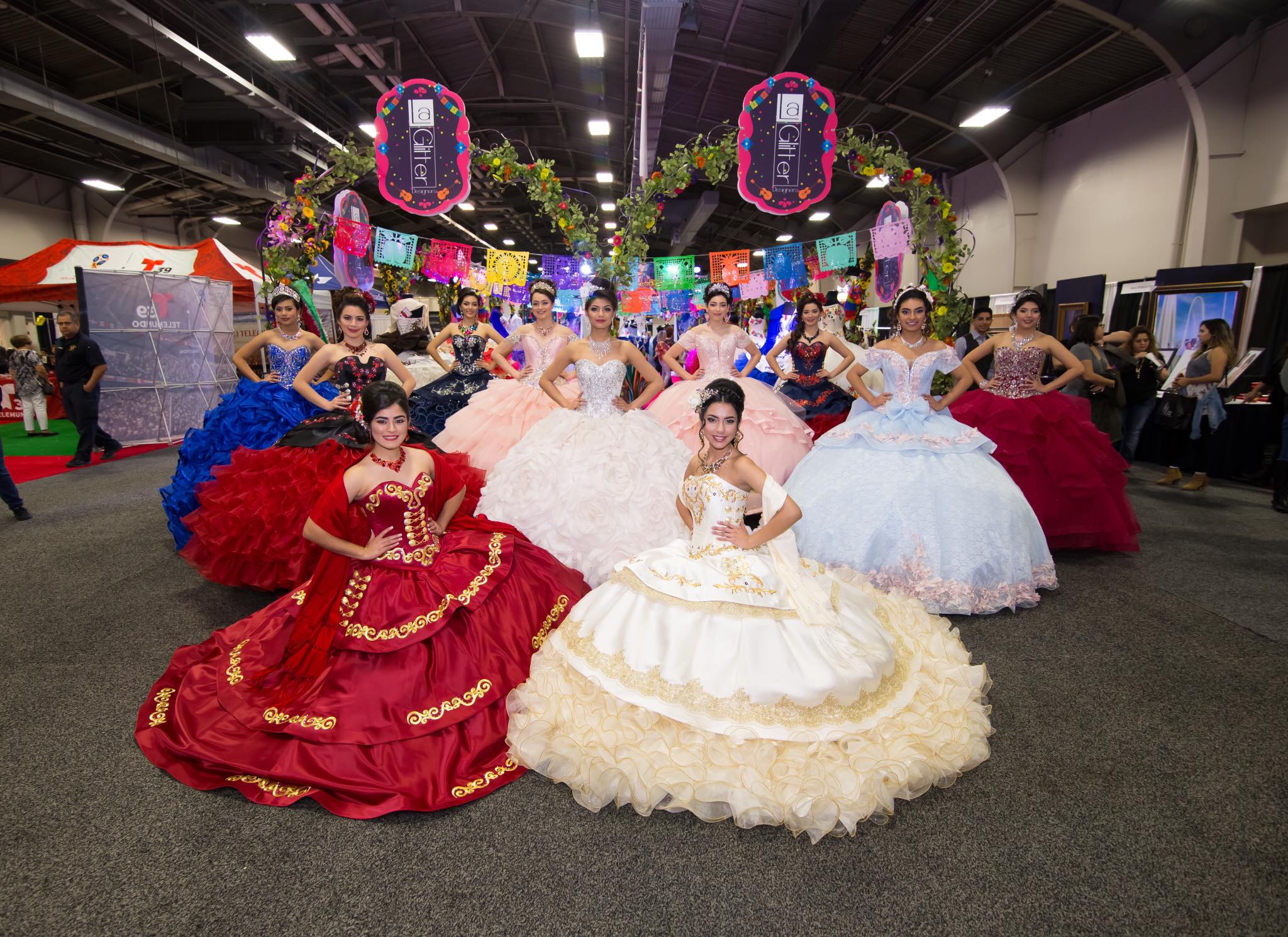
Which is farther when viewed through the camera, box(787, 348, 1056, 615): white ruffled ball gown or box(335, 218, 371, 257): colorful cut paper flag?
box(335, 218, 371, 257): colorful cut paper flag

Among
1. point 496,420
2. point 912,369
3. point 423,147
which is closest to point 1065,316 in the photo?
point 912,369

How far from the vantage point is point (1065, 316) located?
11.5m

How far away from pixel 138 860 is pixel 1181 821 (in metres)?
3.87

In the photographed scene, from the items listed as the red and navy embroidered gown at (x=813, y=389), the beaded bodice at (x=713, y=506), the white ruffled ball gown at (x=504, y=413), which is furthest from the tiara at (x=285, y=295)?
the red and navy embroidered gown at (x=813, y=389)

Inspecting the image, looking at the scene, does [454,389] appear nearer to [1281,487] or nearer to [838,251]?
[838,251]

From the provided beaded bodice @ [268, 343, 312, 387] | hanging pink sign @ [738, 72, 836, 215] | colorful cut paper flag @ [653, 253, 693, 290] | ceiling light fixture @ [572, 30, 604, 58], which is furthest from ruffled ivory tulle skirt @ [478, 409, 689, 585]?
colorful cut paper flag @ [653, 253, 693, 290]

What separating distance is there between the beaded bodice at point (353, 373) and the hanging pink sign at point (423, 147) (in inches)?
101

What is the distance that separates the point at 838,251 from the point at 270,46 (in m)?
8.32

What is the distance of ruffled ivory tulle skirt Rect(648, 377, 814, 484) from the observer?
596 cm

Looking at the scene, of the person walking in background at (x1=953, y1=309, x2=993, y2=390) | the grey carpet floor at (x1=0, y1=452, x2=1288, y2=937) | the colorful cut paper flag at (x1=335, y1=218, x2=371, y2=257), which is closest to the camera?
the grey carpet floor at (x1=0, y1=452, x2=1288, y2=937)

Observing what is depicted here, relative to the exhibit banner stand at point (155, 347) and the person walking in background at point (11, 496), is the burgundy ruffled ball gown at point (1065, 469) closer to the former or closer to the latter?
the person walking in background at point (11, 496)

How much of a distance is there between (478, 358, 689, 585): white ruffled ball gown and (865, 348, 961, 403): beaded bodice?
174 cm

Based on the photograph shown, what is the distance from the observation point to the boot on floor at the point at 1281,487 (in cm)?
680

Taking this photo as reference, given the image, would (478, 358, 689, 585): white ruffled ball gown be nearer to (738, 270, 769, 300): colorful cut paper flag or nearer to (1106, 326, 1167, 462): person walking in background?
(1106, 326, 1167, 462): person walking in background
